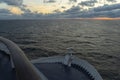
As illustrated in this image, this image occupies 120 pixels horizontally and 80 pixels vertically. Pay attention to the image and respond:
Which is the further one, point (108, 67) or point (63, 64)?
point (108, 67)

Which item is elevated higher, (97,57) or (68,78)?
(68,78)

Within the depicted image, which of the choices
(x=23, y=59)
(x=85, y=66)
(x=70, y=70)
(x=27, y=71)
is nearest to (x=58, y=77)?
(x=70, y=70)

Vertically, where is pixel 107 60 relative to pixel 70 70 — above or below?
below

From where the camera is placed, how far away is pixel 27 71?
11500 millimetres

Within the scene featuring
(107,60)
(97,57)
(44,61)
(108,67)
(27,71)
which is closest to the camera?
(27,71)

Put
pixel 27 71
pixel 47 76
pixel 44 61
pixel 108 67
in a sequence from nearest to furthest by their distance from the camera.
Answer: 1. pixel 27 71
2. pixel 47 76
3. pixel 44 61
4. pixel 108 67

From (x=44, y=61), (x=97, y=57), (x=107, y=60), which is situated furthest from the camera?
(x=97, y=57)

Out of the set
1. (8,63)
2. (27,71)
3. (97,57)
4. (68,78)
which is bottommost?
(97,57)

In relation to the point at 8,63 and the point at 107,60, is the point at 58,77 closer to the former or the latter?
the point at 8,63

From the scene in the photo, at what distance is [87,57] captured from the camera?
198 feet

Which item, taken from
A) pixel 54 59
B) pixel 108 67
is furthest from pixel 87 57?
pixel 54 59

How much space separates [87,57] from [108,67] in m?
12.2

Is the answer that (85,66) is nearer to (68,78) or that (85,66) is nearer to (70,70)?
(70,70)

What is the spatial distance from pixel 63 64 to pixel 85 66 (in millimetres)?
2946
